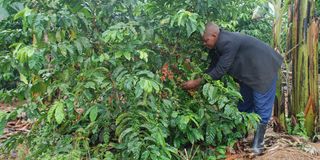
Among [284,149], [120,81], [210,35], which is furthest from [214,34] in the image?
[284,149]

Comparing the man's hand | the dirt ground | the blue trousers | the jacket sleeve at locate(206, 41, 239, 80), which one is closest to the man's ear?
the jacket sleeve at locate(206, 41, 239, 80)

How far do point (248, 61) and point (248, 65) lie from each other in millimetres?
38

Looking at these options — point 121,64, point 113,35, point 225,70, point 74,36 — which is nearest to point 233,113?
point 225,70

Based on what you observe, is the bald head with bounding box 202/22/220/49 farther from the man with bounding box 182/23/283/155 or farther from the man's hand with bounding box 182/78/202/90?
the man's hand with bounding box 182/78/202/90

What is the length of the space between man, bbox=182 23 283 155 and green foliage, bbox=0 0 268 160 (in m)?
0.14

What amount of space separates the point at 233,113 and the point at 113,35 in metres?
1.28

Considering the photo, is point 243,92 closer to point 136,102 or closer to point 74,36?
point 136,102

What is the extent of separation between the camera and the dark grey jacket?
349 centimetres

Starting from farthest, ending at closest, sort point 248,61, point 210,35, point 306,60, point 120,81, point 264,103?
point 306,60, point 264,103, point 248,61, point 210,35, point 120,81

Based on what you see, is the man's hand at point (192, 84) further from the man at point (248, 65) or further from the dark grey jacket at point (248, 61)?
the dark grey jacket at point (248, 61)

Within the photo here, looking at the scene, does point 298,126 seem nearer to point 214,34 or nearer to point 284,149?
point 284,149

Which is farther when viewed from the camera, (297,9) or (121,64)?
(297,9)

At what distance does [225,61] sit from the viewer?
3.45 metres

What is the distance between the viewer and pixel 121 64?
3.17 m
